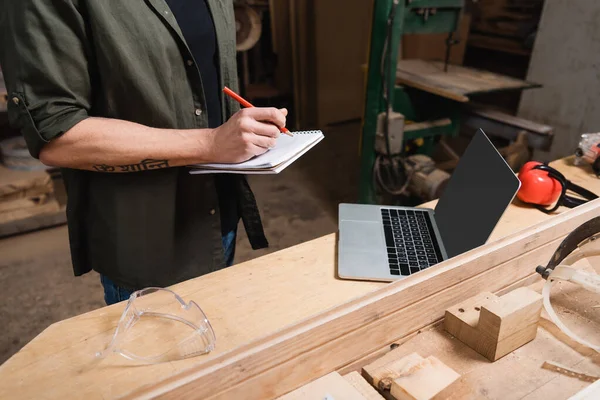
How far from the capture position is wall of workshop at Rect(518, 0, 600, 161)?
2453 mm

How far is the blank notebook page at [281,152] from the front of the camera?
0.85 metres

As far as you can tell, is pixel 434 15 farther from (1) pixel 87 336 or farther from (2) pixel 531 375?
(1) pixel 87 336

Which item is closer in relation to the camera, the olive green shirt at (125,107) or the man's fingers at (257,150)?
the olive green shirt at (125,107)

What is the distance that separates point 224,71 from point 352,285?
1.80ft

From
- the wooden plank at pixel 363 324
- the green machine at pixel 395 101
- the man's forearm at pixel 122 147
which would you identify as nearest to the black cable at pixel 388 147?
the green machine at pixel 395 101

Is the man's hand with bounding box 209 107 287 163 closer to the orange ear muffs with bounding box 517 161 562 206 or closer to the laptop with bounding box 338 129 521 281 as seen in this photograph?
the laptop with bounding box 338 129 521 281

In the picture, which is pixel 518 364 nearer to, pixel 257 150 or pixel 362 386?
pixel 362 386

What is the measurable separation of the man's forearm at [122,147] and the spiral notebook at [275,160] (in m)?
0.03

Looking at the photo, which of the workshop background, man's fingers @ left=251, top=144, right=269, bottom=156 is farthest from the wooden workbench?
the workshop background

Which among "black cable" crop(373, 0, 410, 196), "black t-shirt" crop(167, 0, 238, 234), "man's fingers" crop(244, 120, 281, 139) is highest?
"black t-shirt" crop(167, 0, 238, 234)

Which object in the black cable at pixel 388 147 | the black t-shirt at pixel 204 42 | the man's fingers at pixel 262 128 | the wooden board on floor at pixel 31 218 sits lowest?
the wooden board on floor at pixel 31 218

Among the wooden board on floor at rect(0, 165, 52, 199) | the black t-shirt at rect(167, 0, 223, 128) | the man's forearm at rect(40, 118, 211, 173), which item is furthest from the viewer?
the wooden board on floor at rect(0, 165, 52, 199)

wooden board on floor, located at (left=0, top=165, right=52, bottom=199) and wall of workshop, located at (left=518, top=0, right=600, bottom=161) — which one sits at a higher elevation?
wall of workshop, located at (left=518, top=0, right=600, bottom=161)

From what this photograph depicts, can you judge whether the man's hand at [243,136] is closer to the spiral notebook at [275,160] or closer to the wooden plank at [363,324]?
the spiral notebook at [275,160]
